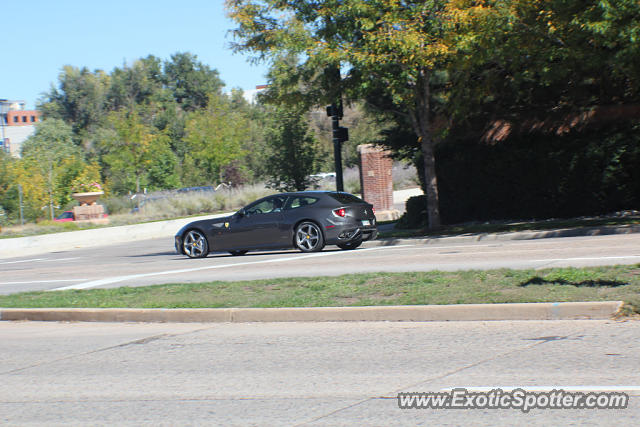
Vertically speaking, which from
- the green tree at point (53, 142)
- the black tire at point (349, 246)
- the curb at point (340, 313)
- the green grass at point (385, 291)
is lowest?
the curb at point (340, 313)

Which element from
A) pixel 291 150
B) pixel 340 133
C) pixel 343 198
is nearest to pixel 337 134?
pixel 340 133

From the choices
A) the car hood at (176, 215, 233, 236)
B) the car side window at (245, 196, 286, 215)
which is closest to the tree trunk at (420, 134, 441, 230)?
the car side window at (245, 196, 286, 215)

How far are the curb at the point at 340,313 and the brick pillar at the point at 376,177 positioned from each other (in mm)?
22668

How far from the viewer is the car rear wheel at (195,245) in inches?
723

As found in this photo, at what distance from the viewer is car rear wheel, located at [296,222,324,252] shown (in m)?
17.2

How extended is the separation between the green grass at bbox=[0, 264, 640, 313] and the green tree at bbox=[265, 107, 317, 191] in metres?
19.2

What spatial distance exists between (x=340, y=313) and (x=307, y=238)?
8739 mm

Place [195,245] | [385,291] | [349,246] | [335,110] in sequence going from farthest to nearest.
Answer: [335,110], [195,245], [349,246], [385,291]

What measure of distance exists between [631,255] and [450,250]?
436cm

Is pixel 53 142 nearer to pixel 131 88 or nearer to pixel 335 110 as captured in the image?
pixel 131 88

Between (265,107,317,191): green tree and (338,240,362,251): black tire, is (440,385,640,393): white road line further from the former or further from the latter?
(265,107,317,191): green tree

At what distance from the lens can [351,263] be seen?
1418cm

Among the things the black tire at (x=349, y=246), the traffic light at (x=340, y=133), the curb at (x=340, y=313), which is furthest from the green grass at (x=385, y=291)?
the traffic light at (x=340, y=133)

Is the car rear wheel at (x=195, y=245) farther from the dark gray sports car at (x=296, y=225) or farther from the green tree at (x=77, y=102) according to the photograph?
the green tree at (x=77, y=102)
